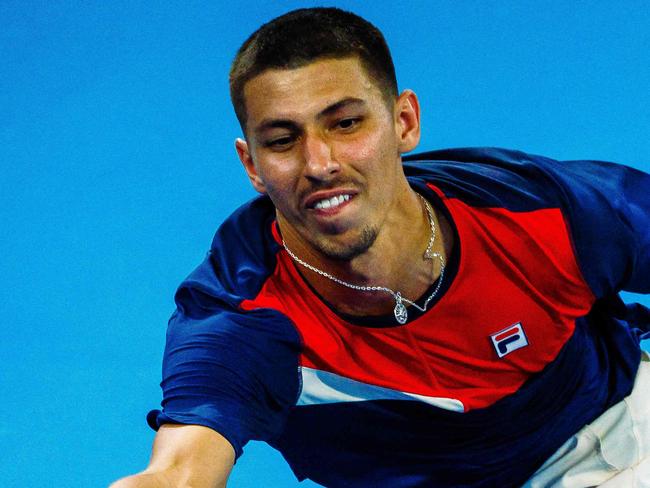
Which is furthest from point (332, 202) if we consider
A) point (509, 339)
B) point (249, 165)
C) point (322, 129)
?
point (509, 339)

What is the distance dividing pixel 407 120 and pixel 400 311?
1.11ft

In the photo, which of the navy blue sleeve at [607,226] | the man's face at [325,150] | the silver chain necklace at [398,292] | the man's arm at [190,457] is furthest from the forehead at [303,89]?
the man's arm at [190,457]

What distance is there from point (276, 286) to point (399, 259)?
21cm

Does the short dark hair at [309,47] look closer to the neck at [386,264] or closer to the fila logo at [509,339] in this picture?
the neck at [386,264]

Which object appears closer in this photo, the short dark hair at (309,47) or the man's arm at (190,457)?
the man's arm at (190,457)

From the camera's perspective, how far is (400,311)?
2029 millimetres

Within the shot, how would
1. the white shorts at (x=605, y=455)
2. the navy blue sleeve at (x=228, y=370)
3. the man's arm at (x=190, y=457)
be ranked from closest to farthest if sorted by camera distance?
1. the man's arm at (x=190, y=457)
2. the navy blue sleeve at (x=228, y=370)
3. the white shorts at (x=605, y=455)

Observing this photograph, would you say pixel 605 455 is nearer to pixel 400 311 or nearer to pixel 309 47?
pixel 400 311

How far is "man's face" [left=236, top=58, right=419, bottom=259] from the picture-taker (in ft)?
6.09

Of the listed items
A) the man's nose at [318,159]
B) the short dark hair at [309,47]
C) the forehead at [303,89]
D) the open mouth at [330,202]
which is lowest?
the open mouth at [330,202]

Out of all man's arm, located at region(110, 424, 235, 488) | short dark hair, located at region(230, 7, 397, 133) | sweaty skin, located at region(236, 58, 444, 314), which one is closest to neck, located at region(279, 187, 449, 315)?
sweaty skin, located at region(236, 58, 444, 314)

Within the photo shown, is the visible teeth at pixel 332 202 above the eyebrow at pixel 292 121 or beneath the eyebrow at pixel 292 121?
beneath

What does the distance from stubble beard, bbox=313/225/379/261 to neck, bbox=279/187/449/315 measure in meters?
0.03

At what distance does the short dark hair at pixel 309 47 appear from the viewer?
190cm
